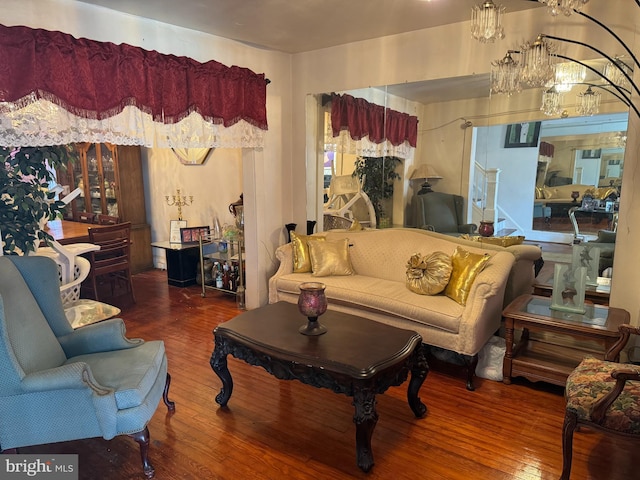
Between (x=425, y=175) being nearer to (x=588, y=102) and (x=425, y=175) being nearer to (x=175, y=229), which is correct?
(x=588, y=102)

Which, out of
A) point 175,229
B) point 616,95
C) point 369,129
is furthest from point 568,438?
point 175,229

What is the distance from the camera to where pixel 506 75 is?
2994mm

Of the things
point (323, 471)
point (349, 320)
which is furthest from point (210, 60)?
point (323, 471)

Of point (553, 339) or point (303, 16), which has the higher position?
point (303, 16)

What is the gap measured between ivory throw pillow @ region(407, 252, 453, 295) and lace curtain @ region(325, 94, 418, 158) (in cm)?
114

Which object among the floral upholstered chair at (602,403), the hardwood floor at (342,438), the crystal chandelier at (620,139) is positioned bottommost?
the hardwood floor at (342,438)

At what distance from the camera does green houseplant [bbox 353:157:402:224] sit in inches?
161

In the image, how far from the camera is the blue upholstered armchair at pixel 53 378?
194 cm

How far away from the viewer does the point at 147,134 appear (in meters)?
3.28

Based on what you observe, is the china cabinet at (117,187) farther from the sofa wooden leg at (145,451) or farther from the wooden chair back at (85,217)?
the sofa wooden leg at (145,451)

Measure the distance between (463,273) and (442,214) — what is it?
835 mm

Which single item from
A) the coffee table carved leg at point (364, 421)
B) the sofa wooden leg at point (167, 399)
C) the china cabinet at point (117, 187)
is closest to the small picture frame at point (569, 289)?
the coffee table carved leg at point (364, 421)

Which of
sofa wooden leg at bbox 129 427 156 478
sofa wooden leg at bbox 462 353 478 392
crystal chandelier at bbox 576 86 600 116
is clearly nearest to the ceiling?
crystal chandelier at bbox 576 86 600 116

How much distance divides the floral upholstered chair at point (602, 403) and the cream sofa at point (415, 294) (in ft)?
2.75
